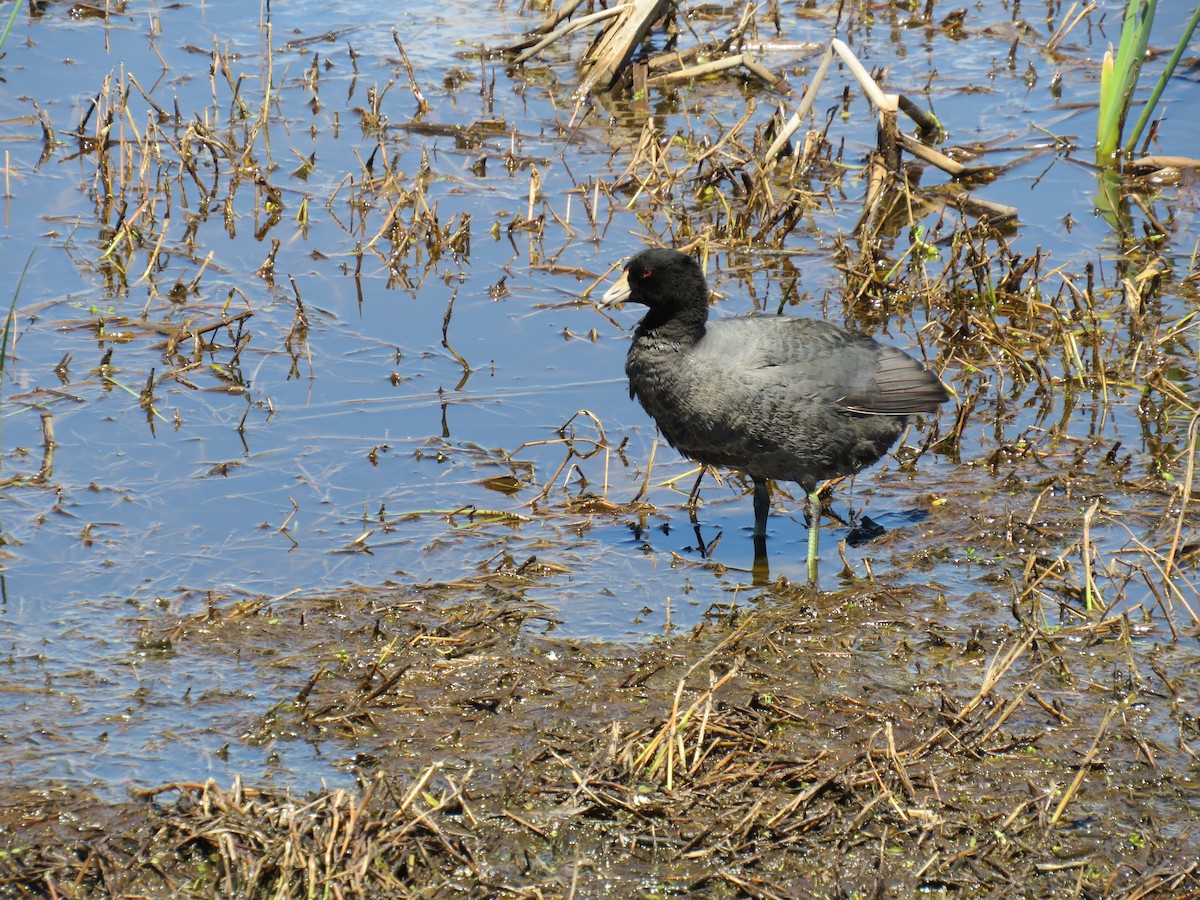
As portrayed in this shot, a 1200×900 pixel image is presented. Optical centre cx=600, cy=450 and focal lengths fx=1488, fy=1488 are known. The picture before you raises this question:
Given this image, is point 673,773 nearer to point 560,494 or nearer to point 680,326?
point 680,326

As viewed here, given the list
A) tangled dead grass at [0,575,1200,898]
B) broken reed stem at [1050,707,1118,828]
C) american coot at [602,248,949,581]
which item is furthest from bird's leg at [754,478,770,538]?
Answer: broken reed stem at [1050,707,1118,828]

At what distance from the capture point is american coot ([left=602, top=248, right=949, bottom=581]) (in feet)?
18.4

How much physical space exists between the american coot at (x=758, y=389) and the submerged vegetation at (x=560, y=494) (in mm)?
402

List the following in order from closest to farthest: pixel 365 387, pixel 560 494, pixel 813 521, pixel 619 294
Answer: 1. pixel 813 521
2. pixel 619 294
3. pixel 560 494
4. pixel 365 387

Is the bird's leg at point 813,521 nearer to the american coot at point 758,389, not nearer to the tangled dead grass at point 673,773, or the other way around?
the american coot at point 758,389

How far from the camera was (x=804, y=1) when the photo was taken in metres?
12.2

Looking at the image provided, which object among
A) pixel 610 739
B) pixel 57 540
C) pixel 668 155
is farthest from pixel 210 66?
pixel 610 739

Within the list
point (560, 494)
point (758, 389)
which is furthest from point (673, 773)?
point (560, 494)

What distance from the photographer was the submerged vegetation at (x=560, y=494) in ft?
12.7

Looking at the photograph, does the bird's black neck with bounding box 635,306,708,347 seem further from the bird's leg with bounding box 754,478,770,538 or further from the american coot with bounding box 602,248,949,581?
the bird's leg with bounding box 754,478,770,538

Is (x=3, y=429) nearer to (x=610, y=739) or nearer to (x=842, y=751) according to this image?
(x=610, y=739)

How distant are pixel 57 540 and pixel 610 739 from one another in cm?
266

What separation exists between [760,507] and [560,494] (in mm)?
870

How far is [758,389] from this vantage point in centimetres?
562
